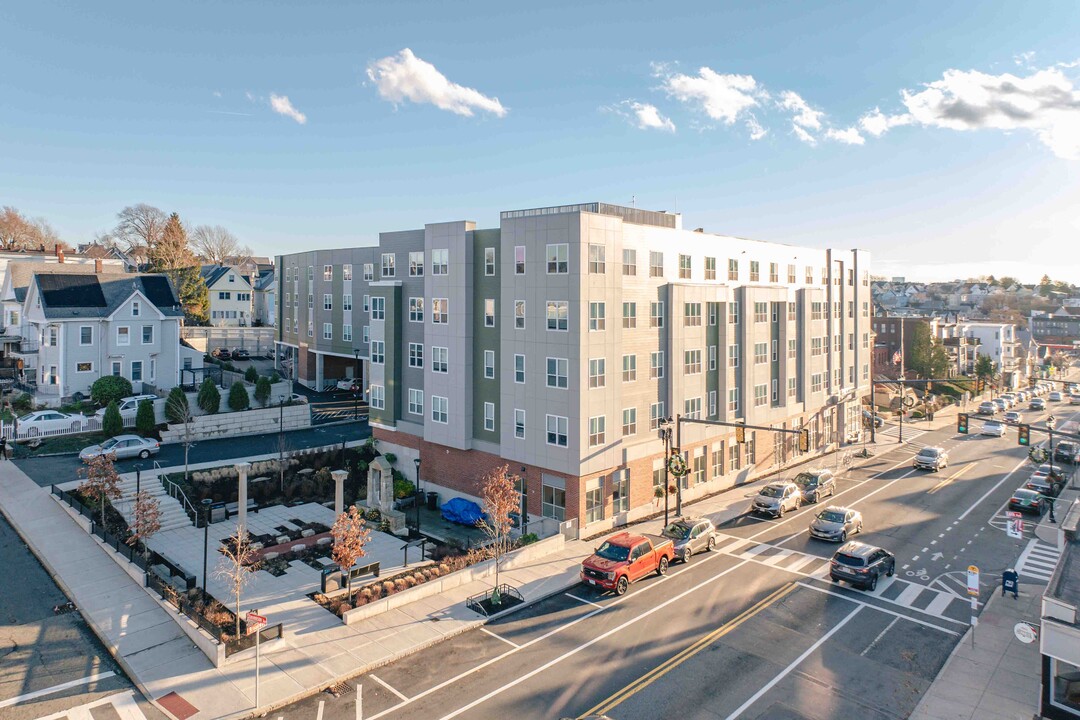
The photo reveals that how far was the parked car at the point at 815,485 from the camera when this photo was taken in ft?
137

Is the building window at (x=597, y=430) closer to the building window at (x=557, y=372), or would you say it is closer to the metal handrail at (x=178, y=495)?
the building window at (x=557, y=372)

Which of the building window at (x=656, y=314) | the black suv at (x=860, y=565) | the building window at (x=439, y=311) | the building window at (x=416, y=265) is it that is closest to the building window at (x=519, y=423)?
the building window at (x=439, y=311)

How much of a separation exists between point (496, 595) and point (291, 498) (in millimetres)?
19006

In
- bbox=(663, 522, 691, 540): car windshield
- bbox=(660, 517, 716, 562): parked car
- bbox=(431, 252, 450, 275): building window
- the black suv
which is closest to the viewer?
the black suv

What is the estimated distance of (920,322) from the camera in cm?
9694

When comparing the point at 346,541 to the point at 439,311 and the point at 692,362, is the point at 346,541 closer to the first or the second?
the point at 439,311

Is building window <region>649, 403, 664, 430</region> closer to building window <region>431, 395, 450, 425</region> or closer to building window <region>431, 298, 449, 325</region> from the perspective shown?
building window <region>431, 395, 450, 425</region>

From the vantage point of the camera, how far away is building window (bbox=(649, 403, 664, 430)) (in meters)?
38.3

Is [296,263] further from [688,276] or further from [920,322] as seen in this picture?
[920,322]

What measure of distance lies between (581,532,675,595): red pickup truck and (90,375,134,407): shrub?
42.5 metres

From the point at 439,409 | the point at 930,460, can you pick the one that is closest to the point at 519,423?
the point at 439,409

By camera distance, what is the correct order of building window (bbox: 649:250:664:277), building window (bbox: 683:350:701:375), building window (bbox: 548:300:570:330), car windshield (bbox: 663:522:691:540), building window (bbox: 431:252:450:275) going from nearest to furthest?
car windshield (bbox: 663:522:691:540), building window (bbox: 548:300:570:330), building window (bbox: 649:250:664:277), building window (bbox: 431:252:450:275), building window (bbox: 683:350:701:375)

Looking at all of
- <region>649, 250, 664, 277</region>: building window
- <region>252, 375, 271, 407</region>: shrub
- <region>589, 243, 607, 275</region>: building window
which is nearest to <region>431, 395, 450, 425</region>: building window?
<region>589, 243, 607, 275</region>: building window

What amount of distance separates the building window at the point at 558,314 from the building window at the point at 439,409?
920 cm
